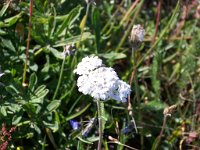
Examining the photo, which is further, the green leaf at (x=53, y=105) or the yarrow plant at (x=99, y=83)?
the green leaf at (x=53, y=105)

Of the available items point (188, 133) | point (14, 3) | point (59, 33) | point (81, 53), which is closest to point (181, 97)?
point (188, 133)

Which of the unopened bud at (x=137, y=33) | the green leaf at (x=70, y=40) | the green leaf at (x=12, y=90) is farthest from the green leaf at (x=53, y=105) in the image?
the unopened bud at (x=137, y=33)

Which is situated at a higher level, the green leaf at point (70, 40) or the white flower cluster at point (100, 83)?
the green leaf at point (70, 40)

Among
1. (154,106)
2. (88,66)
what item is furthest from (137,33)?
(154,106)

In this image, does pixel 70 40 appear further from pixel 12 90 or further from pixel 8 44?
pixel 12 90

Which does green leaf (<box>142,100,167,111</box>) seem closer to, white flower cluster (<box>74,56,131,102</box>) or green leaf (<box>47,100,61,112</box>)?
green leaf (<box>47,100,61,112</box>)

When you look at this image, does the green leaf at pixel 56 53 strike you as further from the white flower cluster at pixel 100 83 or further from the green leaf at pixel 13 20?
the white flower cluster at pixel 100 83

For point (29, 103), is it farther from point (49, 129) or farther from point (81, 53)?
point (81, 53)

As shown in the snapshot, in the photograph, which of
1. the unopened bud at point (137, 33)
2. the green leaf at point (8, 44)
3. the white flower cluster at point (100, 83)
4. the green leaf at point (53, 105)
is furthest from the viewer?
the green leaf at point (8, 44)
